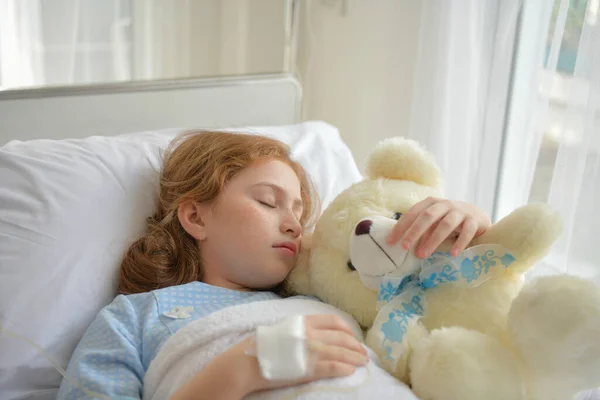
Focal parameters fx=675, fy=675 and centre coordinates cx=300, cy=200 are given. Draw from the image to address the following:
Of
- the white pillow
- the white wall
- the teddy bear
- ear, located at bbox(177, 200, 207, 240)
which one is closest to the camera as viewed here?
the teddy bear

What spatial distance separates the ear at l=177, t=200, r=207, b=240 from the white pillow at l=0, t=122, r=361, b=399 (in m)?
0.09

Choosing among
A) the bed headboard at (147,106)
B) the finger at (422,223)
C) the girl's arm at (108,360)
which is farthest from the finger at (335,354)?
the bed headboard at (147,106)

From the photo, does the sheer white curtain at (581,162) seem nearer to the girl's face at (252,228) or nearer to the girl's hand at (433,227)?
the girl's hand at (433,227)

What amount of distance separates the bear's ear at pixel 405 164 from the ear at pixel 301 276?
18cm

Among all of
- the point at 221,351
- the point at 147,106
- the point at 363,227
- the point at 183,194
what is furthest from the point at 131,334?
the point at 147,106

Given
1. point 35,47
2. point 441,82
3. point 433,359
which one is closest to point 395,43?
point 441,82

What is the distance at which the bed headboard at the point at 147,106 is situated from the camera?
1.43m

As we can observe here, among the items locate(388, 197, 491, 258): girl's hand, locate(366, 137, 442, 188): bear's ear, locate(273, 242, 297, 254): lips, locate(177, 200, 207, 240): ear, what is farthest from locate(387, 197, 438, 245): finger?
locate(177, 200, 207, 240): ear

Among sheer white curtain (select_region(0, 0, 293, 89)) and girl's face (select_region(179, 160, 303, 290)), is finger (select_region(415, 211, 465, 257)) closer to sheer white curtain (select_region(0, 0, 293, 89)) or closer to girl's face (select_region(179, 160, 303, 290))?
girl's face (select_region(179, 160, 303, 290))

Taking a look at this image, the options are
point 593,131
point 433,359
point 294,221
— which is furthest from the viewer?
point 593,131

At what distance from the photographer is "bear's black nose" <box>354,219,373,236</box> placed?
3.33ft

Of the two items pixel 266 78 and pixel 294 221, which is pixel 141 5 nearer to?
pixel 266 78

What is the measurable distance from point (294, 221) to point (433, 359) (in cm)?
39

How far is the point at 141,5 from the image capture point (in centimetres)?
200
